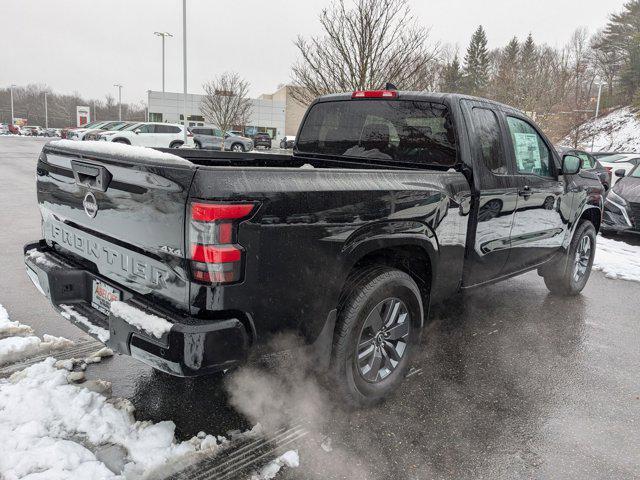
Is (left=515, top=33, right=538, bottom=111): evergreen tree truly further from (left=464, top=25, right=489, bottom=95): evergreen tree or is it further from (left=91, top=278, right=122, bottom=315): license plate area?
(left=464, top=25, right=489, bottom=95): evergreen tree

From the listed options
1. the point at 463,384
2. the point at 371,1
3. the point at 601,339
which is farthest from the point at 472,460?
the point at 371,1

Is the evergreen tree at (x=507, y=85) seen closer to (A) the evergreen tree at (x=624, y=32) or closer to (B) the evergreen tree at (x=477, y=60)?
(A) the evergreen tree at (x=624, y=32)

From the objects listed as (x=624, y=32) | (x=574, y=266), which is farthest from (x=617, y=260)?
(x=624, y=32)

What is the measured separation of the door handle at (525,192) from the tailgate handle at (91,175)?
10.1 feet

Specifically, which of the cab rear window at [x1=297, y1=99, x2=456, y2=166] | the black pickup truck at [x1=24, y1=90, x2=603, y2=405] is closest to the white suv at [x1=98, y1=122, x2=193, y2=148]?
the cab rear window at [x1=297, y1=99, x2=456, y2=166]

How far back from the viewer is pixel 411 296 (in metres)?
3.13

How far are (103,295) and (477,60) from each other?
239 ft

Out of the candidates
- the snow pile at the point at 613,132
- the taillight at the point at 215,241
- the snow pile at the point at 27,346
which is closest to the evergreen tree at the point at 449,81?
the snow pile at the point at 613,132

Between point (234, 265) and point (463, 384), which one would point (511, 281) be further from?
point (234, 265)

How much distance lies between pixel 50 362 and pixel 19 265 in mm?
2883

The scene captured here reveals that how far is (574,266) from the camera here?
17.8ft

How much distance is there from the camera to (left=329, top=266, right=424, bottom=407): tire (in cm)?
276

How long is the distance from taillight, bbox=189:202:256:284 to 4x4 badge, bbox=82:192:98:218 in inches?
30.6

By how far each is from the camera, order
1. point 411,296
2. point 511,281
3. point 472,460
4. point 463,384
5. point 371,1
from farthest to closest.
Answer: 1. point 371,1
2. point 511,281
3. point 463,384
4. point 411,296
5. point 472,460
